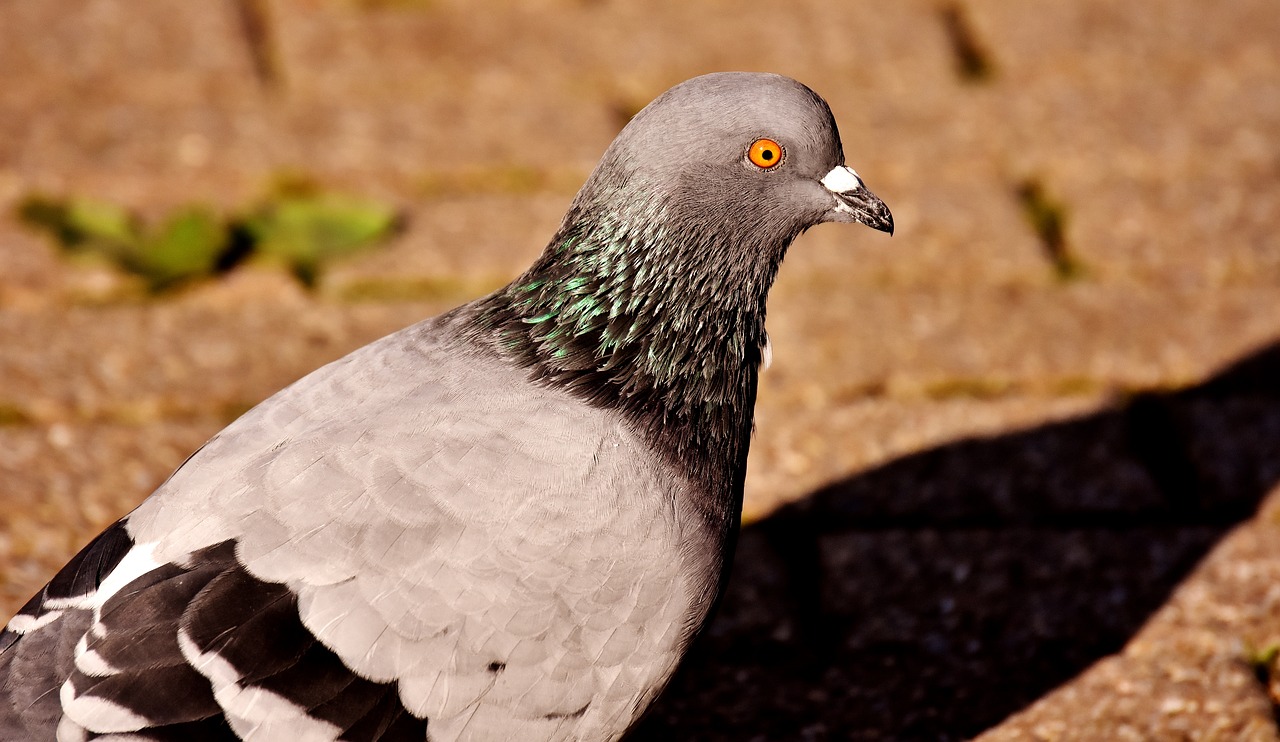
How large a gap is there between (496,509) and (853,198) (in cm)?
116

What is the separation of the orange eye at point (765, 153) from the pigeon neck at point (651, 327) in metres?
0.18

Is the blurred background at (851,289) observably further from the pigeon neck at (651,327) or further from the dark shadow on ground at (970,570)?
the pigeon neck at (651,327)

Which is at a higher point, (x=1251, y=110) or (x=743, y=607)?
(x=1251, y=110)

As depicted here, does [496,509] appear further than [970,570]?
No

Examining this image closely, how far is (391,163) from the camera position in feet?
19.5

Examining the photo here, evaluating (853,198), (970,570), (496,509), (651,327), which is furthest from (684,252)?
(970,570)

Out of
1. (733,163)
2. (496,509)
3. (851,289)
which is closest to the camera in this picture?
(496,509)

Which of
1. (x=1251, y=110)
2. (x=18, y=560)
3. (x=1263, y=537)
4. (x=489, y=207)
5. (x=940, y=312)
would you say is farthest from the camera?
(x=1251, y=110)

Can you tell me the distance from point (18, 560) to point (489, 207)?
95.1 inches

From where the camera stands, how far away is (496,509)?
296 cm

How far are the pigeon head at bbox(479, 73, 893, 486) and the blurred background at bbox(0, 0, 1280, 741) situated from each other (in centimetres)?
91

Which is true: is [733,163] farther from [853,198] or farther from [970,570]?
[970,570]

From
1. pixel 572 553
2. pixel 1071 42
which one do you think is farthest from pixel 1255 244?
pixel 572 553

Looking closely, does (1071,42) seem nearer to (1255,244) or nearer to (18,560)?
(1255,244)
